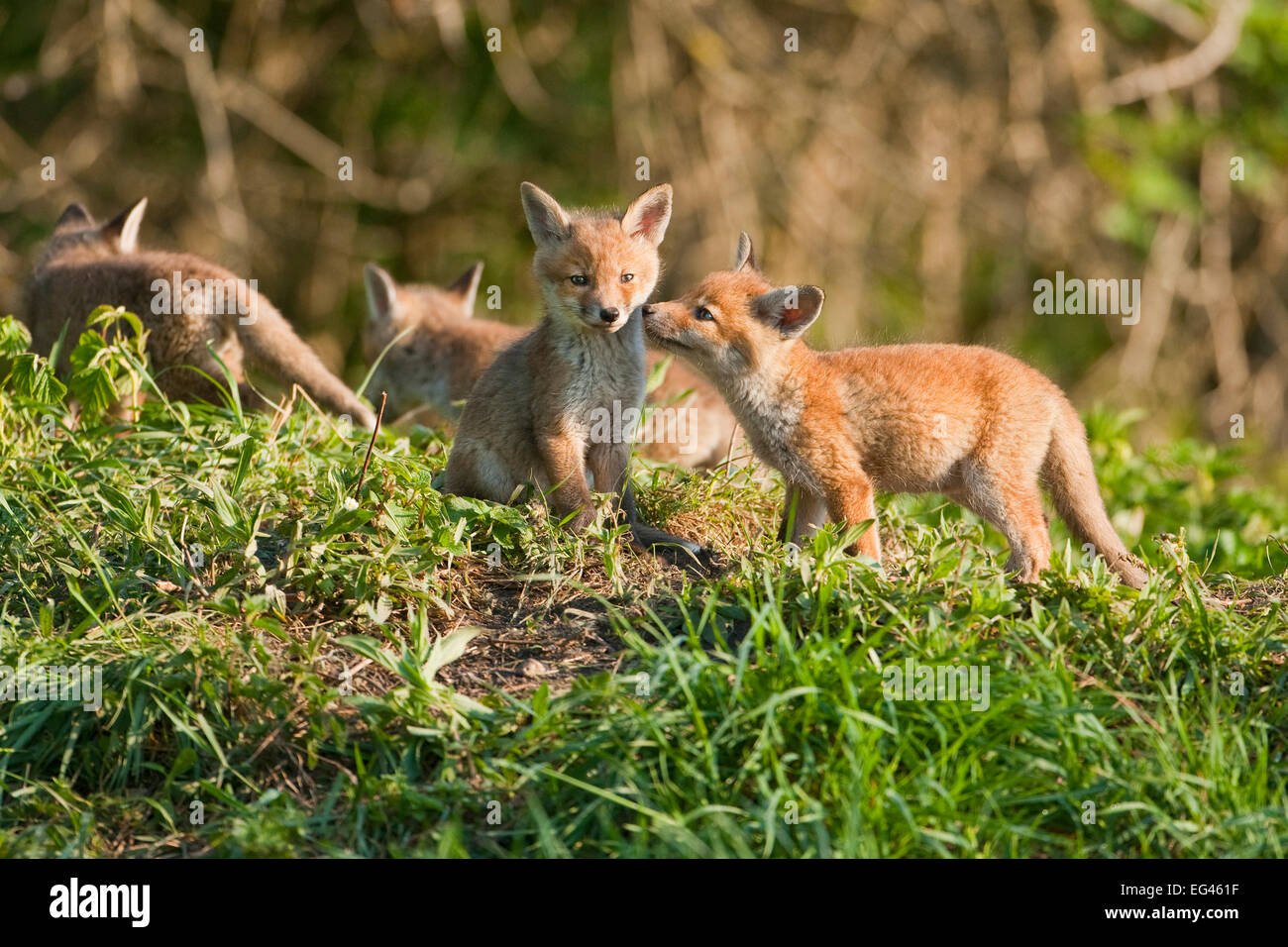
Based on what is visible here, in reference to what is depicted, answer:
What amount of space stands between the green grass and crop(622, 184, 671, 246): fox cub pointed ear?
4.71 feet

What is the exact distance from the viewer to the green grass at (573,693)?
3.45 m

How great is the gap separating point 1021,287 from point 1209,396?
2.29 m

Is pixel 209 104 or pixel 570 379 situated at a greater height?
pixel 209 104

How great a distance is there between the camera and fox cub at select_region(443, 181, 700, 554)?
5.20 metres

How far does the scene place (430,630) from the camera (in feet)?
14.3

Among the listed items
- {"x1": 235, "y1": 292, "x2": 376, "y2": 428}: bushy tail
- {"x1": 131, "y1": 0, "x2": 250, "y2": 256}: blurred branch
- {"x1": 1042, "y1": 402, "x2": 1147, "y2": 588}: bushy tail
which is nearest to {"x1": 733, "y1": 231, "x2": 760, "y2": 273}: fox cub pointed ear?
{"x1": 1042, "y1": 402, "x2": 1147, "y2": 588}: bushy tail

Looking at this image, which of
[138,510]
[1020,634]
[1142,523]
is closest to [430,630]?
[138,510]

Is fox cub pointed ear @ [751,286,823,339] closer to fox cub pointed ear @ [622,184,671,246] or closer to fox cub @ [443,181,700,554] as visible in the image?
fox cub @ [443,181,700,554]

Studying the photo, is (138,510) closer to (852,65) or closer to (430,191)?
(430,191)

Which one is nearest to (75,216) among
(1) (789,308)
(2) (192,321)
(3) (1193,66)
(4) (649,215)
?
(2) (192,321)

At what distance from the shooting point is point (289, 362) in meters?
6.70

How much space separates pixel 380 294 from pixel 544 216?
4.36 meters

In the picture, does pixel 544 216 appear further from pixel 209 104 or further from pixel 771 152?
pixel 771 152

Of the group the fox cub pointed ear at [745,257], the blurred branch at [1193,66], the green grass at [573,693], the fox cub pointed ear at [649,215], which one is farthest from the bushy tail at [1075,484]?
the blurred branch at [1193,66]
